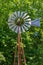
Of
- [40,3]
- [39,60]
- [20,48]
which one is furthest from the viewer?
[40,3]

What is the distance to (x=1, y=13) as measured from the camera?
12578 mm

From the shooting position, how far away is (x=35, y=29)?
1272 cm

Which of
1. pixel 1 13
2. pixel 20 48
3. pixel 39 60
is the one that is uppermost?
pixel 1 13

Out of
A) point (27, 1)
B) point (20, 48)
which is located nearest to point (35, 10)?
point (27, 1)

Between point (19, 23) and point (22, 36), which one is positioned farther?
point (22, 36)

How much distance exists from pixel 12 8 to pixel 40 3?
1.28 m

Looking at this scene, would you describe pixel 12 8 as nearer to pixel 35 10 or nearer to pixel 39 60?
pixel 35 10

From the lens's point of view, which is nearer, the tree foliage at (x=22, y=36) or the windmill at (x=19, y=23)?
the windmill at (x=19, y=23)

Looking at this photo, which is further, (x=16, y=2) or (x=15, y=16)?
(x=16, y=2)

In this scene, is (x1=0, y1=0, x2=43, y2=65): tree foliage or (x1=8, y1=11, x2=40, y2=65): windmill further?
(x1=0, y1=0, x2=43, y2=65): tree foliage

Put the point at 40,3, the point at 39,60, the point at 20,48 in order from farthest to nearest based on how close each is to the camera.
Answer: the point at 40,3
the point at 39,60
the point at 20,48

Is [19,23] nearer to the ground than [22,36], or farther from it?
farther from it

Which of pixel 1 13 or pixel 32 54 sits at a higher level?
pixel 1 13

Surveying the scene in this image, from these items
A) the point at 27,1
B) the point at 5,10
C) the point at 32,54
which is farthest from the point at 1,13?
the point at 32,54
